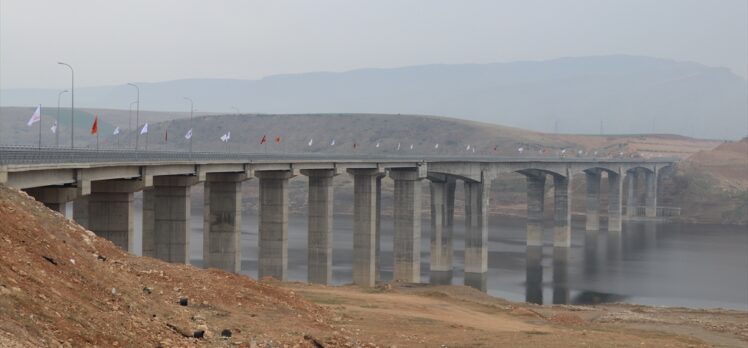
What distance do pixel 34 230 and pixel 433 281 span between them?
7127 centimetres

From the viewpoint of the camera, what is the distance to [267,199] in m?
72.7

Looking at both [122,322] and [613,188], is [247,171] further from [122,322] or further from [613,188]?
[613,188]

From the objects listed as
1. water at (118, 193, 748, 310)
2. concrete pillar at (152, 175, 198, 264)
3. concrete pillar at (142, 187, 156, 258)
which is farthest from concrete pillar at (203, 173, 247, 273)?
water at (118, 193, 748, 310)

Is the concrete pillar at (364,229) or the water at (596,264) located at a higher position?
the concrete pillar at (364,229)

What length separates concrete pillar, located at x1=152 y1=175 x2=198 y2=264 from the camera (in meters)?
57.5

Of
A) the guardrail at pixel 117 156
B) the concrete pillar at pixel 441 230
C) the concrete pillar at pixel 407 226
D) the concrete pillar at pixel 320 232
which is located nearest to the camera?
the guardrail at pixel 117 156

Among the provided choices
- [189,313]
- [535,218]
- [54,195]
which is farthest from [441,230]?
[189,313]

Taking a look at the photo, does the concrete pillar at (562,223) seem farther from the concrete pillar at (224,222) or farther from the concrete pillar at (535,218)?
the concrete pillar at (224,222)

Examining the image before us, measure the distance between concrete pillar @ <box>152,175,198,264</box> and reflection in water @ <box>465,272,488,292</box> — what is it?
136 feet

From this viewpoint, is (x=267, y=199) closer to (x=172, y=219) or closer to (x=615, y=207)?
(x=172, y=219)

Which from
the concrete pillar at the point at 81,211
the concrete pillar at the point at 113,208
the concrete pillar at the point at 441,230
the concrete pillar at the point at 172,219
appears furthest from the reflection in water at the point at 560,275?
the concrete pillar at the point at 113,208

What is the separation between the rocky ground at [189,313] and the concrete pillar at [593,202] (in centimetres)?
11306

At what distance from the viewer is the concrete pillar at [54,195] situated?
142 ft

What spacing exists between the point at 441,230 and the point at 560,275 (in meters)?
13.1
